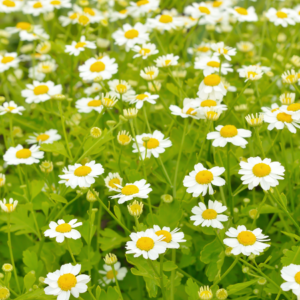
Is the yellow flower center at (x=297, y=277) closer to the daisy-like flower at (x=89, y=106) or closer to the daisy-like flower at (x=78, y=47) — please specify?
the daisy-like flower at (x=89, y=106)

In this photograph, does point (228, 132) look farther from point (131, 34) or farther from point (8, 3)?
point (8, 3)

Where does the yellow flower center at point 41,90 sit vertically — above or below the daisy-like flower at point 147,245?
below

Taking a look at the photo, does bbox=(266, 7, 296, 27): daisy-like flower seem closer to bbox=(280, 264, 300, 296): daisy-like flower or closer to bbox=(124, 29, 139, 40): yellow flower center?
bbox=(124, 29, 139, 40): yellow flower center

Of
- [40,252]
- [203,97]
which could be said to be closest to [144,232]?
[40,252]

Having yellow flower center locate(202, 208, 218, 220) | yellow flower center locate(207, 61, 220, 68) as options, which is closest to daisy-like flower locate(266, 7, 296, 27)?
yellow flower center locate(207, 61, 220, 68)

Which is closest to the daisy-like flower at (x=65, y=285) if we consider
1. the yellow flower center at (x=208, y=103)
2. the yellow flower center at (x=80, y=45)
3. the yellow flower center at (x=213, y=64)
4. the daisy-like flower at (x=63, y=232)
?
the daisy-like flower at (x=63, y=232)

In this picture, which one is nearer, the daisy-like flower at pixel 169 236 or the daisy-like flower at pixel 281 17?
the daisy-like flower at pixel 169 236
